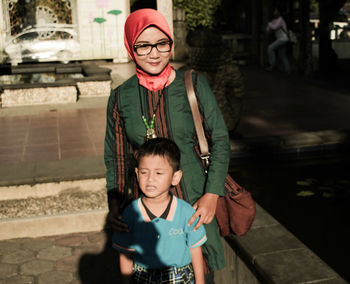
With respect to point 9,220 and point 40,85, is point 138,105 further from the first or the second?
point 40,85

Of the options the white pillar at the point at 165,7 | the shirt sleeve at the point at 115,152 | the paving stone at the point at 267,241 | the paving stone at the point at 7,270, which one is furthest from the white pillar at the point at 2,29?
the shirt sleeve at the point at 115,152

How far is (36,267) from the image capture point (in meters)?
4.01

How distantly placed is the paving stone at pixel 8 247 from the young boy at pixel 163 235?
232 centimetres

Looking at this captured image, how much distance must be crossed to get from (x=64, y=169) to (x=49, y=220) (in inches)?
35.5

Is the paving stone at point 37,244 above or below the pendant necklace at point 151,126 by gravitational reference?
below

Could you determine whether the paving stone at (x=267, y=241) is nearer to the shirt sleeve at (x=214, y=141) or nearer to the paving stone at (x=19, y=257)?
the shirt sleeve at (x=214, y=141)

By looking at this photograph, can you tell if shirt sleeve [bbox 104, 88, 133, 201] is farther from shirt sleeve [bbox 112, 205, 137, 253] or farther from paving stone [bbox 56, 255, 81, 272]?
paving stone [bbox 56, 255, 81, 272]

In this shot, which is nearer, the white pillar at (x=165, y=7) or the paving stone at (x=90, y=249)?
the paving stone at (x=90, y=249)

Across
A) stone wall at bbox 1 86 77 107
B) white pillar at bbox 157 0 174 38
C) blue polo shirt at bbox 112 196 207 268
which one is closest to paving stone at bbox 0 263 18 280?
blue polo shirt at bbox 112 196 207 268

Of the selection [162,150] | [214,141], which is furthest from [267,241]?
[162,150]

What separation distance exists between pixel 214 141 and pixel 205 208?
316 millimetres

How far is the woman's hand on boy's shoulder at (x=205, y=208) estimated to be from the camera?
2271mm

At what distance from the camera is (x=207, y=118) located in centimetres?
236

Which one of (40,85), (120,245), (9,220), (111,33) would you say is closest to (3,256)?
(9,220)
